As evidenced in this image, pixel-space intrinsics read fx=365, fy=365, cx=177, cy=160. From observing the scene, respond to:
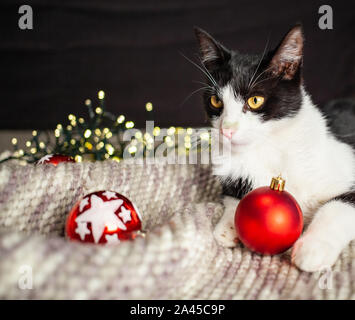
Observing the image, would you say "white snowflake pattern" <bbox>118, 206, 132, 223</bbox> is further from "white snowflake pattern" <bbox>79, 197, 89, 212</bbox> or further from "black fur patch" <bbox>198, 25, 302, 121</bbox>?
"black fur patch" <bbox>198, 25, 302, 121</bbox>

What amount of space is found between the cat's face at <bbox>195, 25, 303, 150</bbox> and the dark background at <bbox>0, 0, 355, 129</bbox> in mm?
859

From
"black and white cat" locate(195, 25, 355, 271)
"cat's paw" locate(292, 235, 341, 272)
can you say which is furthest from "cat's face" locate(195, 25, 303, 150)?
"cat's paw" locate(292, 235, 341, 272)

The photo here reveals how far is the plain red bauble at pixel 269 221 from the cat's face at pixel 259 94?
0.55 ft

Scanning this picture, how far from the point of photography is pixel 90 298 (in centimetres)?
54

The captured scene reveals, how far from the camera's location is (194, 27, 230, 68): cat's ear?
37.3 inches

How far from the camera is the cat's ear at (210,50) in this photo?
3.11 ft

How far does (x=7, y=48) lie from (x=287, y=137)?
154 cm

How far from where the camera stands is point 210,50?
3.19ft

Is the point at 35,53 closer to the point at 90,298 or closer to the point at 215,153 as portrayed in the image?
the point at 215,153

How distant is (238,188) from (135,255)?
0.42 meters

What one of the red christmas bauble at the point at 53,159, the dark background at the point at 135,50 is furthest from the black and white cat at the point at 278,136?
the dark background at the point at 135,50

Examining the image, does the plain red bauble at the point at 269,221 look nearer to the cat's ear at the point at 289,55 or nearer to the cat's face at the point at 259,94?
the cat's face at the point at 259,94

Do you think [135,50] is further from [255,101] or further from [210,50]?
[255,101]
